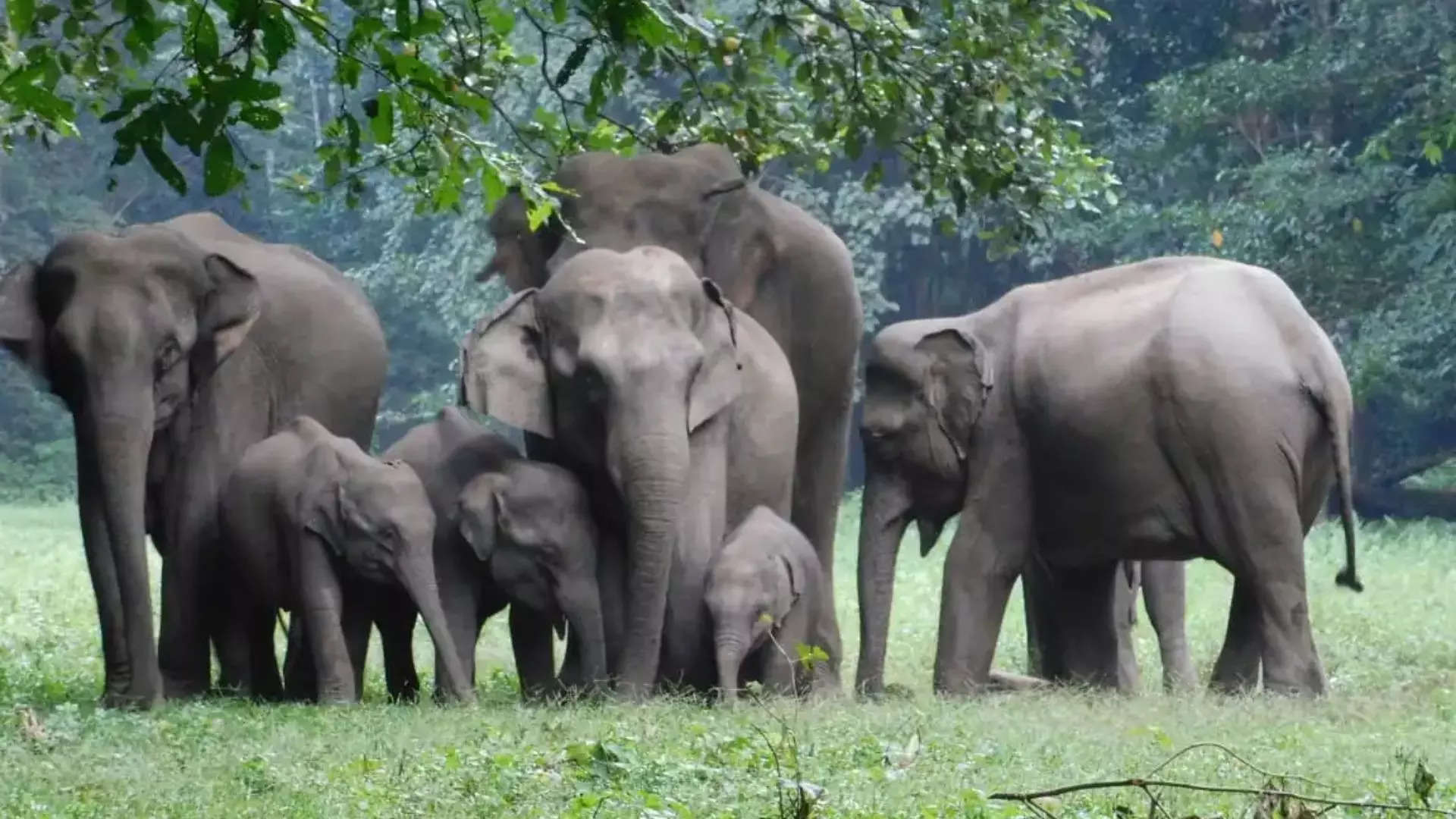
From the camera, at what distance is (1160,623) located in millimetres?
11672

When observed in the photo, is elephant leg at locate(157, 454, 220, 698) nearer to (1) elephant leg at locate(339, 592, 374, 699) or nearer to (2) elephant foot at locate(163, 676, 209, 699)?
(2) elephant foot at locate(163, 676, 209, 699)

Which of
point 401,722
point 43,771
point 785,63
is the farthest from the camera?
point 785,63

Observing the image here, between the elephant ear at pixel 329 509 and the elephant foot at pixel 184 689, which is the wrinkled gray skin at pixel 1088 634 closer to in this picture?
Result: the elephant ear at pixel 329 509

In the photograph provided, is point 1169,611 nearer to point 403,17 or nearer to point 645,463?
point 645,463

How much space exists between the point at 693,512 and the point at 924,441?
1.39m

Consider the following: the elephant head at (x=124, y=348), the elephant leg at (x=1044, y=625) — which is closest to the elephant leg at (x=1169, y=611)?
the elephant leg at (x=1044, y=625)

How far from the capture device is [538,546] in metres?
9.30

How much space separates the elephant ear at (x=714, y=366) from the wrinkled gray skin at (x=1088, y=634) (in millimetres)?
1765

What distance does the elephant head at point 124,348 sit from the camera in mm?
8891

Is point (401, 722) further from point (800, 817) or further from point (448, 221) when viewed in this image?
point (448, 221)

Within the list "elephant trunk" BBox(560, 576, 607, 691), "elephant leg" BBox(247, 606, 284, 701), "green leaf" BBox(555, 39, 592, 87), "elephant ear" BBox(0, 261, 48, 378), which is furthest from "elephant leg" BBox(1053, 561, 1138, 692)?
"elephant ear" BBox(0, 261, 48, 378)

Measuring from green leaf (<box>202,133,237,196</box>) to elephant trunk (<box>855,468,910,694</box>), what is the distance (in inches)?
210

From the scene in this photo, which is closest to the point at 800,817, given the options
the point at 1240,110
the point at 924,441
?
the point at 924,441

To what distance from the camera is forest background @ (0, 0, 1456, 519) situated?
736cm
